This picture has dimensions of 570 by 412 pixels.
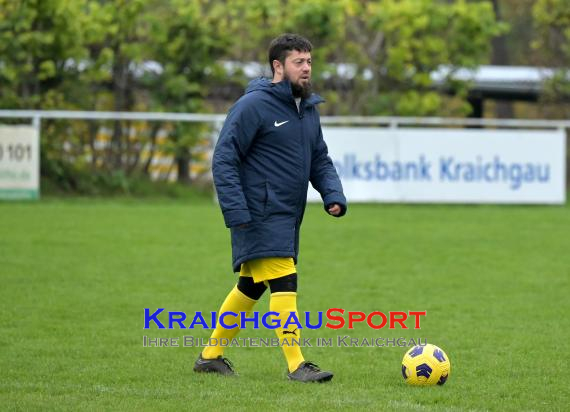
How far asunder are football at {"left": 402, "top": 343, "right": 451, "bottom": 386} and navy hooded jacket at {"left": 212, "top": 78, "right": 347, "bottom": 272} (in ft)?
3.08

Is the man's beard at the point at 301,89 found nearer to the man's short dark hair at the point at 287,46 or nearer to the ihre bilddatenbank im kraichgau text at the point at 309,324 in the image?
the man's short dark hair at the point at 287,46

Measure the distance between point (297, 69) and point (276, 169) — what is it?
59 centimetres

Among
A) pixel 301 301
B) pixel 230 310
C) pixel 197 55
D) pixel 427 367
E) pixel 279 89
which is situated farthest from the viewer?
pixel 197 55

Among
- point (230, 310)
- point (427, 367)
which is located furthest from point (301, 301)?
point (427, 367)

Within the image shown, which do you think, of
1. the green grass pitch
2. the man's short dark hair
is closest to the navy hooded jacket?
the man's short dark hair

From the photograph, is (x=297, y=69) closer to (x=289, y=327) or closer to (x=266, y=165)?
(x=266, y=165)

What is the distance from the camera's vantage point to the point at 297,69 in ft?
21.1

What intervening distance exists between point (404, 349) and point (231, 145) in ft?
7.58

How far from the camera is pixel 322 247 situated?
1374cm

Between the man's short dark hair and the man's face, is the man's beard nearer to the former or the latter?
the man's face

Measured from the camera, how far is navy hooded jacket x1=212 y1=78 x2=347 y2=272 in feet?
20.8

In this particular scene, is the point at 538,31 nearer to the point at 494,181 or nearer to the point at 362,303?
the point at 494,181

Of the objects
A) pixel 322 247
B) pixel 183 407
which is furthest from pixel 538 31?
pixel 183 407

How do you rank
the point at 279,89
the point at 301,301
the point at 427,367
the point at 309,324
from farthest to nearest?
1. the point at 301,301
2. the point at 309,324
3. the point at 279,89
4. the point at 427,367
